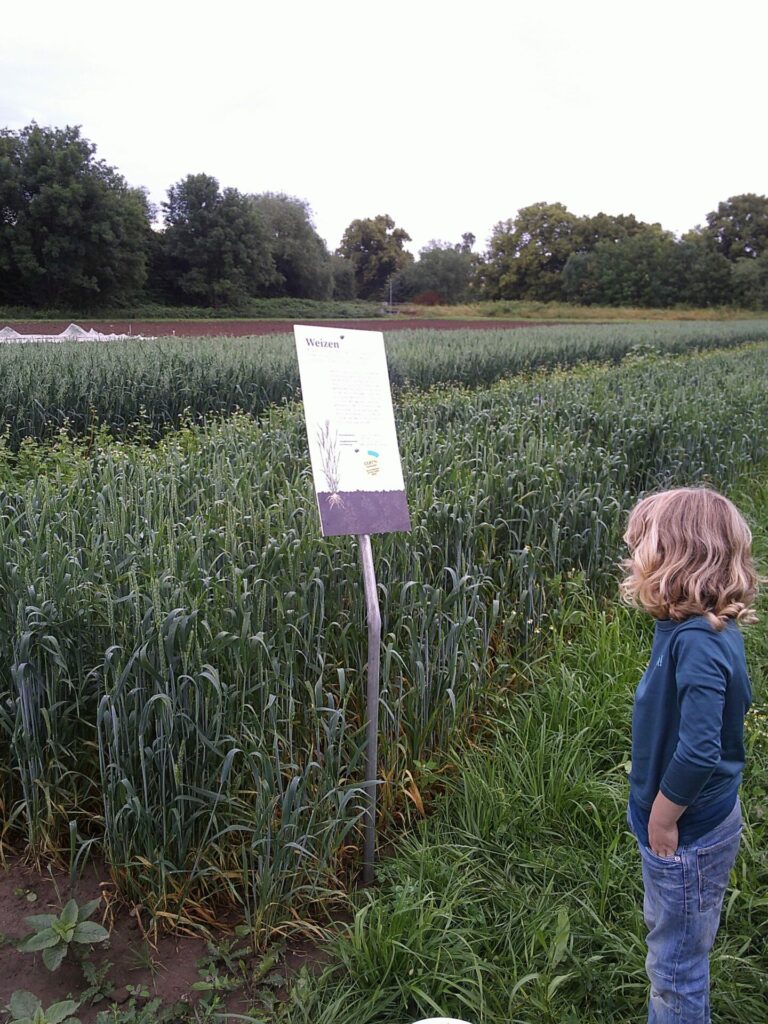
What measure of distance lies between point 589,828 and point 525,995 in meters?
0.70

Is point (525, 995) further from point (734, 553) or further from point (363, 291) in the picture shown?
point (363, 291)

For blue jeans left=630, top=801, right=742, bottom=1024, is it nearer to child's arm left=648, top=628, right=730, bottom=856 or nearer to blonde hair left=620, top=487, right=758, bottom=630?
child's arm left=648, top=628, right=730, bottom=856

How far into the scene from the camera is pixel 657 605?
5.35 feet

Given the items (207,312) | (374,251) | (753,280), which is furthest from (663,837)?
(374,251)

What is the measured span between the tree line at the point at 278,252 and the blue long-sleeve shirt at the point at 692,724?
4201cm

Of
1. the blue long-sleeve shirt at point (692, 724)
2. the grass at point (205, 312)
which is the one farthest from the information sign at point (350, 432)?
the grass at point (205, 312)

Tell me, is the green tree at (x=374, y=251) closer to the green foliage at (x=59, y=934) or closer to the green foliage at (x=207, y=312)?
the green foliage at (x=207, y=312)

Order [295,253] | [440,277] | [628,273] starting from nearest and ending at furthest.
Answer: [295,253] → [628,273] → [440,277]

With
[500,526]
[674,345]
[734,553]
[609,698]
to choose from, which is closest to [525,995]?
[734,553]

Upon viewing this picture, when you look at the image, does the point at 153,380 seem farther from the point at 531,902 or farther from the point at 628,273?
the point at 628,273

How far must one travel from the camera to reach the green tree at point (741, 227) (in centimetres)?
6556

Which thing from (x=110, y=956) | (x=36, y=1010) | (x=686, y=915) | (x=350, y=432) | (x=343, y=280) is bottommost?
(x=110, y=956)

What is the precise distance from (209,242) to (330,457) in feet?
164

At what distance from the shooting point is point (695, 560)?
1.59 m
